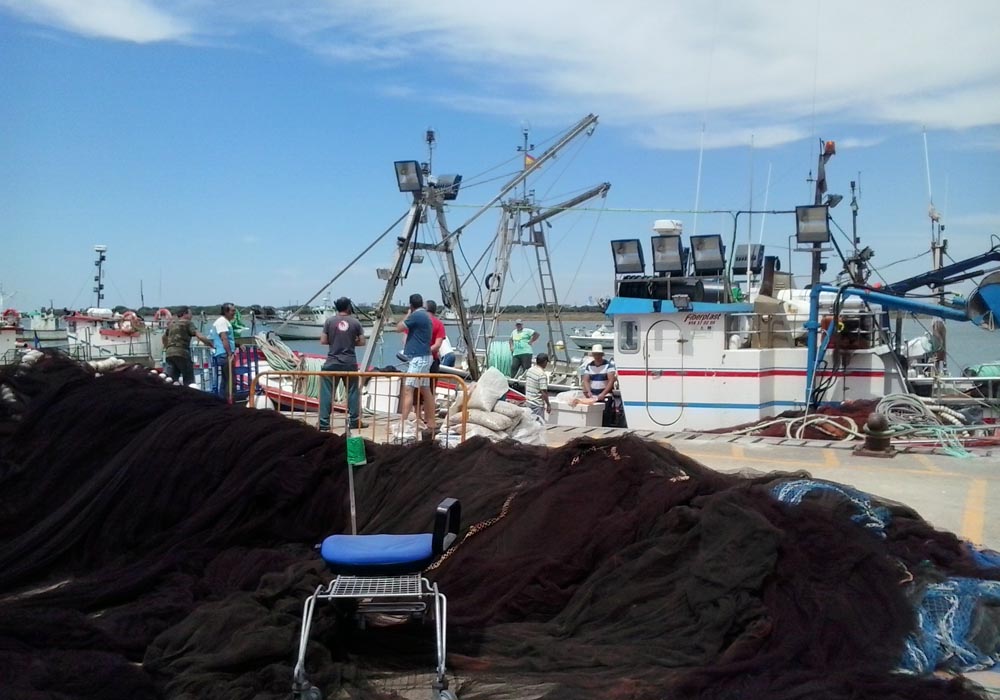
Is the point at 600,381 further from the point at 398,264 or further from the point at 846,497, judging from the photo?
the point at 846,497

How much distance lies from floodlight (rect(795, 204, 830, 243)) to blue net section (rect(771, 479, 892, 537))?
9.79 m

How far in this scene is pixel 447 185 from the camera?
17156 millimetres

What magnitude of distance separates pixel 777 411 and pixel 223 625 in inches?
460

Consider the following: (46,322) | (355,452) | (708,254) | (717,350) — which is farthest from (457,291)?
(46,322)

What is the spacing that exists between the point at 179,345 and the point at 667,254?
8.22m

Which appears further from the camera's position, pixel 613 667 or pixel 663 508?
pixel 663 508

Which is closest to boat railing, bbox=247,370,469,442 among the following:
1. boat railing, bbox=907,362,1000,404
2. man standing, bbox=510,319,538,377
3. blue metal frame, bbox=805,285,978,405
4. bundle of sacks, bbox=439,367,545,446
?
bundle of sacks, bbox=439,367,545,446

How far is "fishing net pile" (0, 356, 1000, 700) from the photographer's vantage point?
3.40 metres

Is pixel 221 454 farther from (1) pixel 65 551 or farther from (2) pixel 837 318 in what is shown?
(2) pixel 837 318

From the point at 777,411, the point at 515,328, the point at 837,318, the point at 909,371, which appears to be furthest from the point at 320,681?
the point at 515,328

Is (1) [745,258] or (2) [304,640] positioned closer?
(2) [304,640]

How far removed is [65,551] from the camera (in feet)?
15.8

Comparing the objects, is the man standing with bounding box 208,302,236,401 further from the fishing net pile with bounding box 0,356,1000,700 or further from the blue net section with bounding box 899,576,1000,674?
the blue net section with bounding box 899,576,1000,674

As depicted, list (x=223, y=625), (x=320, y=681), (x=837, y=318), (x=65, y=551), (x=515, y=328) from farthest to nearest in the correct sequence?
(x=515, y=328) → (x=837, y=318) → (x=65, y=551) → (x=223, y=625) → (x=320, y=681)
